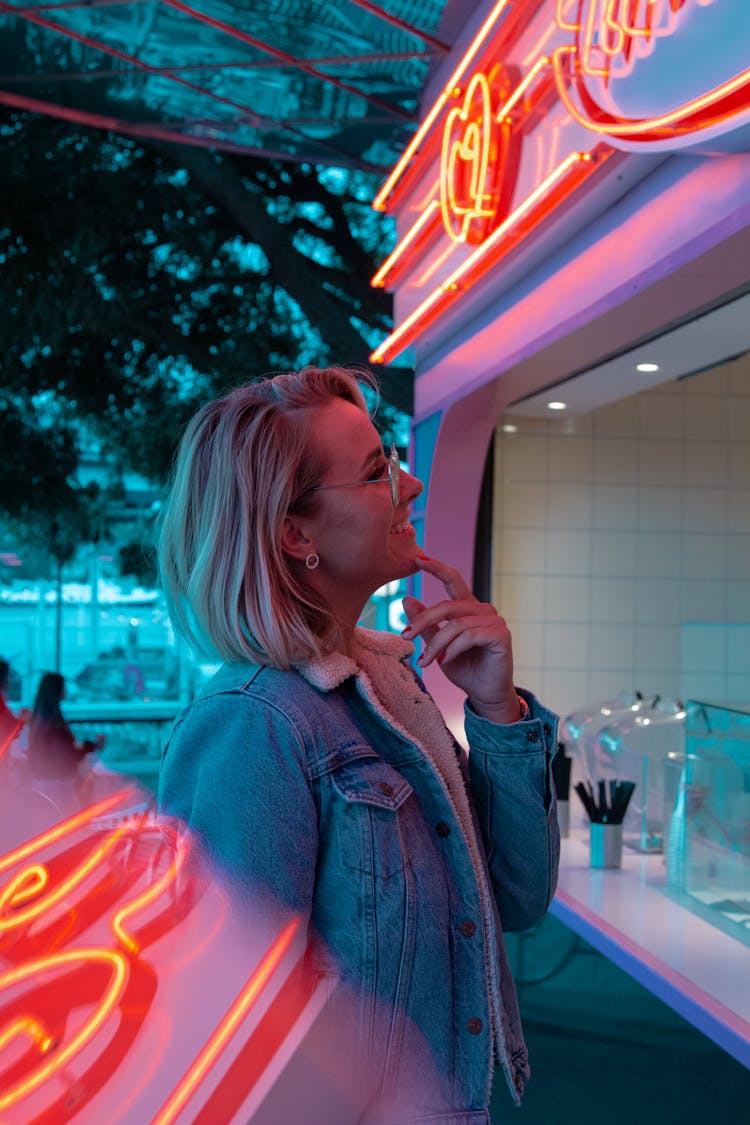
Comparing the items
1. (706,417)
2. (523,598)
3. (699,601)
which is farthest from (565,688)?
(706,417)

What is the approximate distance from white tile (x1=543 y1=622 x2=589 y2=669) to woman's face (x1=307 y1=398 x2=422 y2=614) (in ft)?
11.8

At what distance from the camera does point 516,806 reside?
129 centimetres

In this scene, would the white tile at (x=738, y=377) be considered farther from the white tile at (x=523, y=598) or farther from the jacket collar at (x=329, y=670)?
the jacket collar at (x=329, y=670)

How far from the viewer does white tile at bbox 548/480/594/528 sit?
4.82 meters

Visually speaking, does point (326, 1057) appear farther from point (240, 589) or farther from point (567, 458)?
point (567, 458)

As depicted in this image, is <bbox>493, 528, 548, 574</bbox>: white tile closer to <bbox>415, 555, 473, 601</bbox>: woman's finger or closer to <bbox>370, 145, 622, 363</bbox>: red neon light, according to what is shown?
<bbox>370, 145, 622, 363</bbox>: red neon light

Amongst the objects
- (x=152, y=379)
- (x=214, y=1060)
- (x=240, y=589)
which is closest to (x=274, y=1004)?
(x=214, y=1060)

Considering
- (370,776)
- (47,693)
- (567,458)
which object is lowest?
(47,693)

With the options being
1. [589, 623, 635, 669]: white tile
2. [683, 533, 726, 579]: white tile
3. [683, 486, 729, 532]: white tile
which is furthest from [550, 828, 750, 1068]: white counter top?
[683, 486, 729, 532]: white tile

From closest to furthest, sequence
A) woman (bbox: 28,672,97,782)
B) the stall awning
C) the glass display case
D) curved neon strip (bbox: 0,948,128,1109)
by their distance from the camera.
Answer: curved neon strip (bbox: 0,948,128,1109), the glass display case, woman (bbox: 28,672,97,782), the stall awning

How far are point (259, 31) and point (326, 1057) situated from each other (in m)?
4.48

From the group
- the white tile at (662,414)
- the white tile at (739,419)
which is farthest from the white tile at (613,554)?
the white tile at (739,419)

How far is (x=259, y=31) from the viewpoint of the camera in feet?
15.1

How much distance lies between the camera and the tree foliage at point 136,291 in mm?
8000
